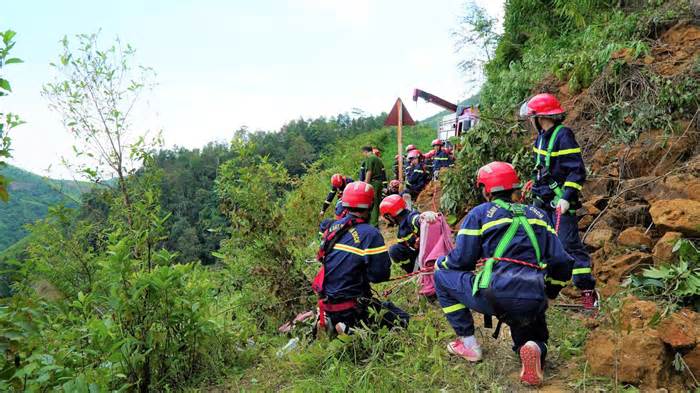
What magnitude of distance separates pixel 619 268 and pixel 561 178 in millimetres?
976

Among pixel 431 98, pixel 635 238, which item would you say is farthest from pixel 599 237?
pixel 431 98

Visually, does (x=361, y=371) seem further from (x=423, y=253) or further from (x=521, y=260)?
(x=423, y=253)

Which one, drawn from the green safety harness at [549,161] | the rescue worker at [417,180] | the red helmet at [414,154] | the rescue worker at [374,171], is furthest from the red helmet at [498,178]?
the red helmet at [414,154]

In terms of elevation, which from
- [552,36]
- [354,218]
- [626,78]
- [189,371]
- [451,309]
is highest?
[552,36]

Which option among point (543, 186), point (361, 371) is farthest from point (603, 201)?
point (361, 371)

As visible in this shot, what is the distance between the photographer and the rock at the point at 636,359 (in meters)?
2.93

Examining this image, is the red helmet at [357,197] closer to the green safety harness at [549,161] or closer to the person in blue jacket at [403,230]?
the person in blue jacket at [403,230]

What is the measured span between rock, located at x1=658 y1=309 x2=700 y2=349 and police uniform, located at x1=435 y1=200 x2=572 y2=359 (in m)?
0.65

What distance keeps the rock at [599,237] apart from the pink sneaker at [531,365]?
8.02 feet

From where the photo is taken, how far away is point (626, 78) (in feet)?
21.7

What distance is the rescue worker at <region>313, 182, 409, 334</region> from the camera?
4102 mm

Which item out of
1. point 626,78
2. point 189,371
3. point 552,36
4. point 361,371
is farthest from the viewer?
point 552,36

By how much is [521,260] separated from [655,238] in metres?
2.36

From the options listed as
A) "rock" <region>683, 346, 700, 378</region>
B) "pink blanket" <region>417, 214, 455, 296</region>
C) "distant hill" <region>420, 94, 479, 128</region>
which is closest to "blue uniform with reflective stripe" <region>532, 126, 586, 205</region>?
"pink blanket" <region>417, 214, 455, 296</region>
